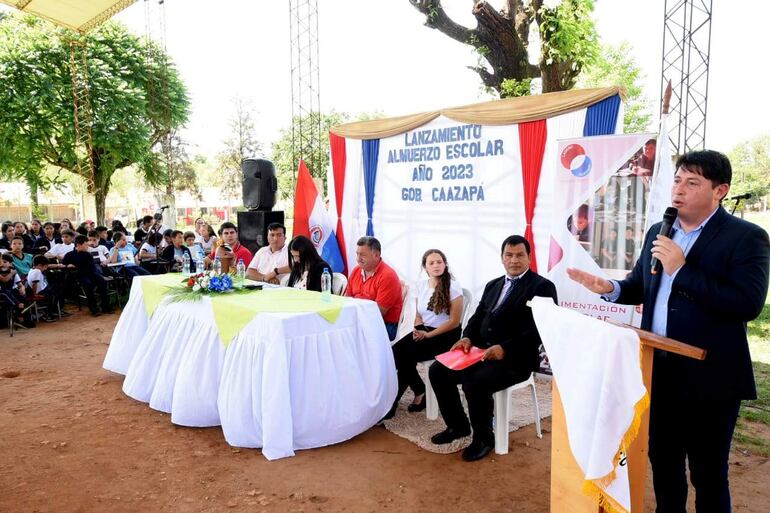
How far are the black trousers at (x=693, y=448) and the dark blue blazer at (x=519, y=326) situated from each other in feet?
4.14

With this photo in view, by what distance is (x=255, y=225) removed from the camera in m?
7.89

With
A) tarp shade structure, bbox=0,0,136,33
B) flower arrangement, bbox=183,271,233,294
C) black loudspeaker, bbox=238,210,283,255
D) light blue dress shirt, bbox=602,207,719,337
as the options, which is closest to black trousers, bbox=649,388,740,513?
light blue dress shirt, bbox=602,207,719,337

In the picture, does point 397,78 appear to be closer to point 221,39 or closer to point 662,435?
point 221,39

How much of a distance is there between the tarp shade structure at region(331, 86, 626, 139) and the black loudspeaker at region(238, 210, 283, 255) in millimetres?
1940

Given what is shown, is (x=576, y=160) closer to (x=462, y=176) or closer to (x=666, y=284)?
(x=462, y=176)

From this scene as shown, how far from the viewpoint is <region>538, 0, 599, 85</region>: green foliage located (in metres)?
8.80

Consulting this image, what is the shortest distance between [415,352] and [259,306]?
1209 millimetres

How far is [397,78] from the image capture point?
38969 millimetres

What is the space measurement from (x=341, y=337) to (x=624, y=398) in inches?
83.9

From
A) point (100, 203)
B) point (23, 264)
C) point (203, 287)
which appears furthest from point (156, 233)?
point (100, 203)

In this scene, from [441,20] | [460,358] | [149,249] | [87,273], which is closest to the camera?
[460,358]

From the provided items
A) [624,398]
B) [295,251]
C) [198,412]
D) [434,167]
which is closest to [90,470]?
[198,412]

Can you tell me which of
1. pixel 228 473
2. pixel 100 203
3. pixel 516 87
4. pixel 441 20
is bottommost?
pixel 228 473

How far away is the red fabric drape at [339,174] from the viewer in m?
7.46
